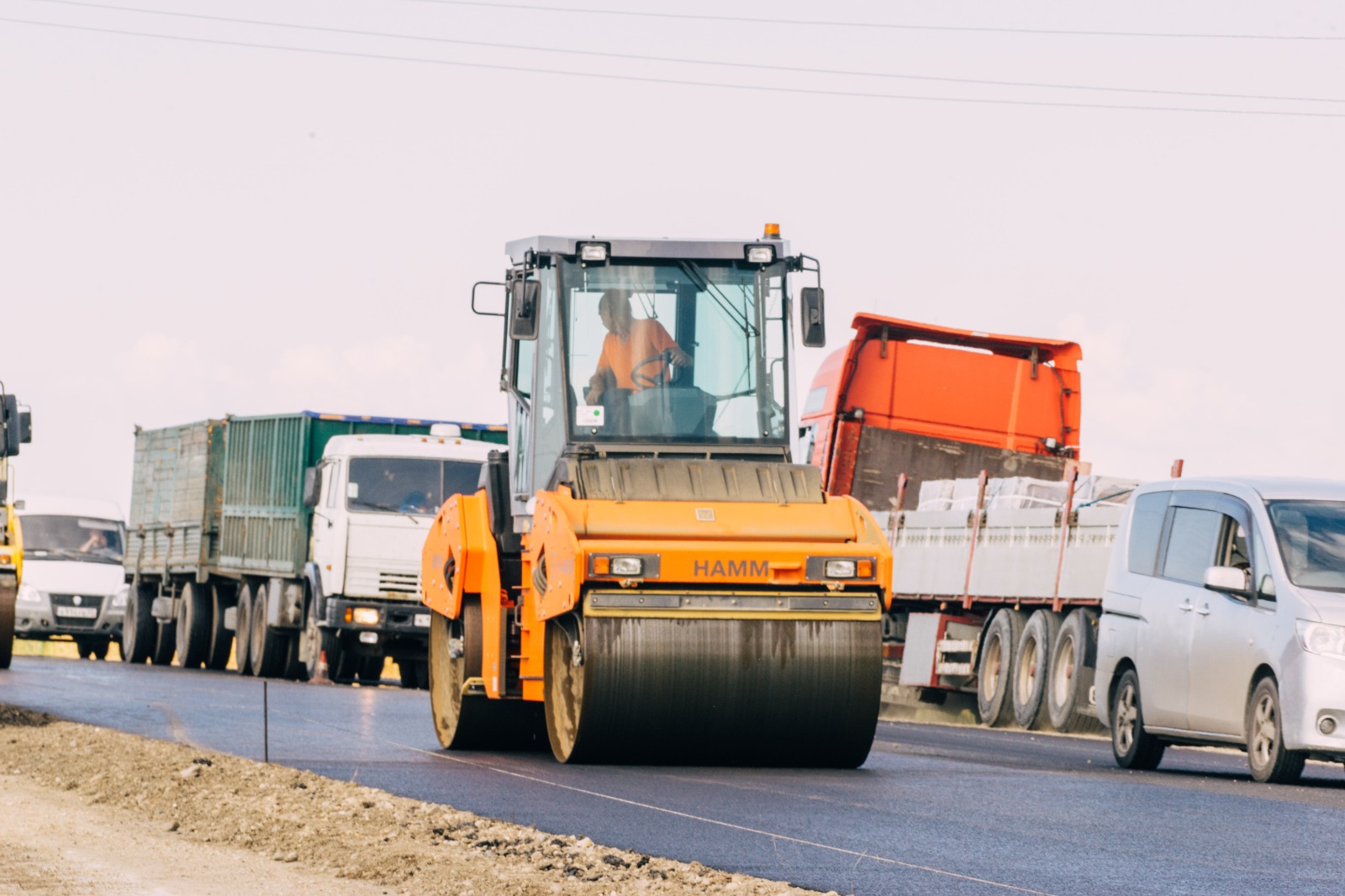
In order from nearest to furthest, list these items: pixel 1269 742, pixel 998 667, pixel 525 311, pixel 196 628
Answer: pixel 1269 742, pixel 525 311, pixel 998 667, pixel 196 628

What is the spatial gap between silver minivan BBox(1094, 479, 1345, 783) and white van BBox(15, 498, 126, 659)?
914 inches

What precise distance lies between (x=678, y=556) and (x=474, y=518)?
7.83 feet

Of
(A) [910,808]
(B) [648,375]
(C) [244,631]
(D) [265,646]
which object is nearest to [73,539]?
(C) [244,631]

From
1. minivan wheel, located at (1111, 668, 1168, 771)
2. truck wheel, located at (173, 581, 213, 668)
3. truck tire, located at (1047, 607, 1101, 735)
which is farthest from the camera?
truck wheel, located at (173, 581, 213, 668)

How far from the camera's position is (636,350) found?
48.9 feet

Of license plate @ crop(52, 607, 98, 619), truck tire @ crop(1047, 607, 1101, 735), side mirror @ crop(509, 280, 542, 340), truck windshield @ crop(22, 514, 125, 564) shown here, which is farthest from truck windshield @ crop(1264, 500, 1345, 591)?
license plate @ crop(52, 607, 98, 619)

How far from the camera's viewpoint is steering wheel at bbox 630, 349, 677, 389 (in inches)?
582

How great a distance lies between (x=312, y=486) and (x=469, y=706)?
39.9 ft

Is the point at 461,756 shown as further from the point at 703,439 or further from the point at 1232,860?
the point at 1232,860

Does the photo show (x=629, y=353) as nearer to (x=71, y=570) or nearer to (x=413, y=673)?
(x=413, y=673)

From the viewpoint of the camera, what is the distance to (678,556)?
13.6m

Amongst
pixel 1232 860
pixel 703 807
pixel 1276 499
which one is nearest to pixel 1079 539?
pixel 1276 499

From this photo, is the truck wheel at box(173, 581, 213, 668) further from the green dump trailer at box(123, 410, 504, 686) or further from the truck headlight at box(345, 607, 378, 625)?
the truck headlight at box(345, 607, 378, 625)

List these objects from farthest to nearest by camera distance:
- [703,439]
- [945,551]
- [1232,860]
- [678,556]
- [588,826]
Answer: [945,551] → [703,439] → [678,556] → [588,826] → [1232,860]
